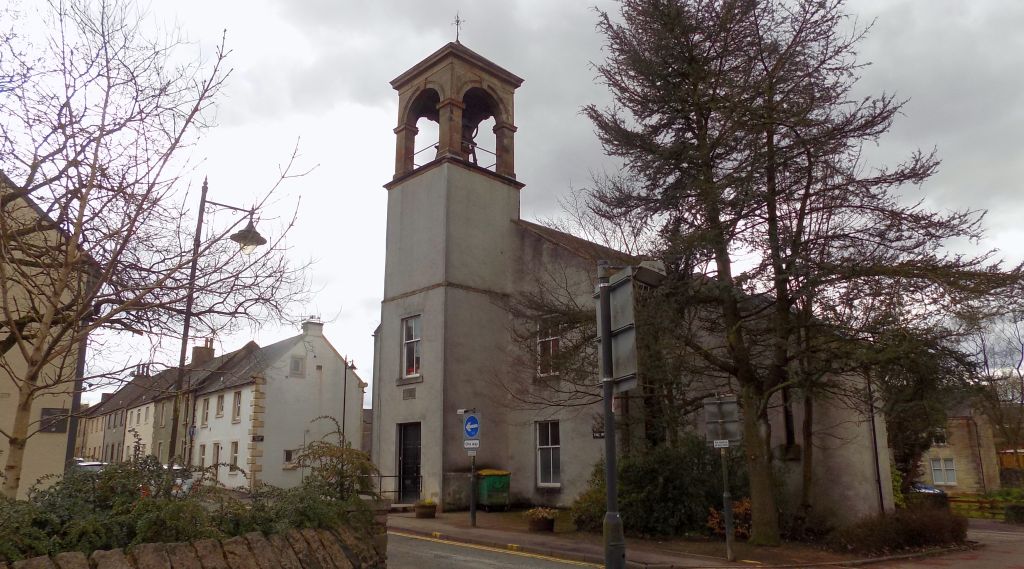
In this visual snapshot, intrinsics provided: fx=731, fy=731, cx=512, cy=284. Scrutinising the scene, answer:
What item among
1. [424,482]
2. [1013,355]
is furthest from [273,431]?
[1013,355]

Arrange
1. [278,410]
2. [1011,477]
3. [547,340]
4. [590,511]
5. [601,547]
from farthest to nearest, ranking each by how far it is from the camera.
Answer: [278,410] < [1011,477] < [547,340] < [590,511] < [601,547]

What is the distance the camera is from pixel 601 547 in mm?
13430

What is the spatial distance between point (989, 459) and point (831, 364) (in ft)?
114

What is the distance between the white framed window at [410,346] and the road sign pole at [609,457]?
1582cm

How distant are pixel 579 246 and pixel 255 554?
13.6m

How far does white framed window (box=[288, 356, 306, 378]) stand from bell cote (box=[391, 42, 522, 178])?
1906 centimetres

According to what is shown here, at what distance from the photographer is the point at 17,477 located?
6441 millimetres

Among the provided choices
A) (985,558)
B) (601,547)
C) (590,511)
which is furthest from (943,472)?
(601,547)

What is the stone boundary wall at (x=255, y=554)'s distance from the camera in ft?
18.1

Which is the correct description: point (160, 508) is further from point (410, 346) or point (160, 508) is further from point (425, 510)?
point (410, 346)

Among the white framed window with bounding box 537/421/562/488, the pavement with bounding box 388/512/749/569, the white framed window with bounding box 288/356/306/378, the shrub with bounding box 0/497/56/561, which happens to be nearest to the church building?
the white framed window with bounding box 537/421/562/488

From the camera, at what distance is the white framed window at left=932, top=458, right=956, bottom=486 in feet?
131

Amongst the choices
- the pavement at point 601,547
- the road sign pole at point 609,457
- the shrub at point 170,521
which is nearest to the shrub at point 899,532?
the pavement at point 601,547

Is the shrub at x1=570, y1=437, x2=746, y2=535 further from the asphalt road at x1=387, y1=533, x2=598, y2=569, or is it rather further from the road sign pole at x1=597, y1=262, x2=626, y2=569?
the road sign pole at x1=597, y1=262, x2=626, y2=569
